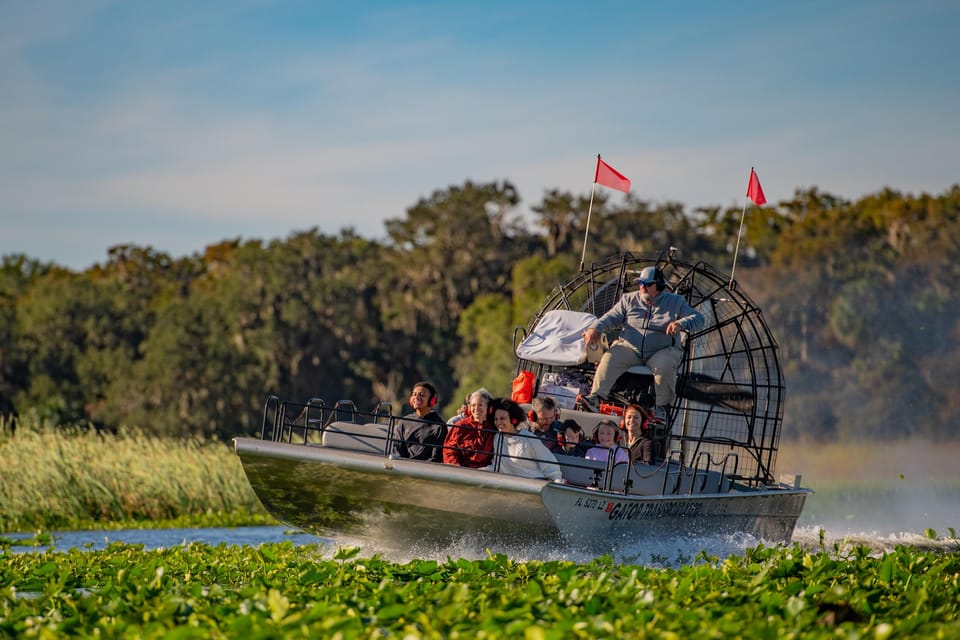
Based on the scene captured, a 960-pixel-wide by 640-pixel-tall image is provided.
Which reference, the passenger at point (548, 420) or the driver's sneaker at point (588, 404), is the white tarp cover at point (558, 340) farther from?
the passenger at point (548, 420)

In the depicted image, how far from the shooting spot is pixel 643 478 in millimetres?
13422

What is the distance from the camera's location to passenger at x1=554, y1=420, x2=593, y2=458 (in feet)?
46.7

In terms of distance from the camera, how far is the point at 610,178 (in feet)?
60.2

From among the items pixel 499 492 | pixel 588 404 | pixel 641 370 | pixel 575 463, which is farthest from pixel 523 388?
pixel 499 492

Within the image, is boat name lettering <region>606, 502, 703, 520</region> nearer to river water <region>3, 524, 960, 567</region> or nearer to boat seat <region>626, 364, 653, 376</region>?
river water <region>3, 524, 960, 567</region>

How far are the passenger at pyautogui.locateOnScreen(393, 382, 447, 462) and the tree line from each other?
3493 centimetres

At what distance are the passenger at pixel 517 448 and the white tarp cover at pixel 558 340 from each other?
277 cm

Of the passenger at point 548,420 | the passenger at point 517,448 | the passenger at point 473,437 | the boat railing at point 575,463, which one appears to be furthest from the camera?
the passenger at point 548,420

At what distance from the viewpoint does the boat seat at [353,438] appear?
13584 mm

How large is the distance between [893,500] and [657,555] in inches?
578

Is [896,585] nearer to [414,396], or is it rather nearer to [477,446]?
[477,446]

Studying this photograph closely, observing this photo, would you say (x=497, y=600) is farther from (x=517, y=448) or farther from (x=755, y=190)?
(x=755, y=190)

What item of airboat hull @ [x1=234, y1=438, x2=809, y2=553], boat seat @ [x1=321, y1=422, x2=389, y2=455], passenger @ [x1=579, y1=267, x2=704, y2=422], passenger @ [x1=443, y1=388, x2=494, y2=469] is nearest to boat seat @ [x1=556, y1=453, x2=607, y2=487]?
airboat hull @ [x1=234, y1=438, x2=809, y2=553]

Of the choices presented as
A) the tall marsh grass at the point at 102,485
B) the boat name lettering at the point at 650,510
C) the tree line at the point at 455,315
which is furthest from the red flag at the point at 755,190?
the tree line at the point at 455,315
